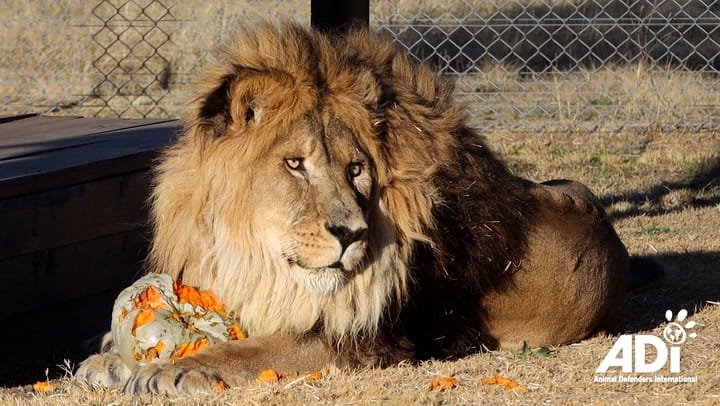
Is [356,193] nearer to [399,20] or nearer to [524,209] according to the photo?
[524,209]

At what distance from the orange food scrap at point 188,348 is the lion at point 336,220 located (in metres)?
0.14

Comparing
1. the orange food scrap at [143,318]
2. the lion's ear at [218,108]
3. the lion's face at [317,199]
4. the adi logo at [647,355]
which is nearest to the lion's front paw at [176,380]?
the orange food scrap at [143,318]

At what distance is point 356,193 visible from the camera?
10.8 ft

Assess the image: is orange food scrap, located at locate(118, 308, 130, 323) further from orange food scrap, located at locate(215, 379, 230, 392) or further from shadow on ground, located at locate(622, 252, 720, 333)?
shadow on ground, located at locate(622, 252, 720, 333)

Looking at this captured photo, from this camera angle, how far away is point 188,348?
353cm

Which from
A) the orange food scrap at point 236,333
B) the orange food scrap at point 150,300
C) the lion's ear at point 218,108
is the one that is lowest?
the orange food scrap at point 236,333

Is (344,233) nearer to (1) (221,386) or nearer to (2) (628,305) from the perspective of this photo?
(1) (221,386)

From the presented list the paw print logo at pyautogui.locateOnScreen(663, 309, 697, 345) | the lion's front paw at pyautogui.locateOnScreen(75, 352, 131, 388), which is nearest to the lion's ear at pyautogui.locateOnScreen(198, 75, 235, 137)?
the lion's front paw at pyautogui.locateOnScreen(75, 352, 131, 388)

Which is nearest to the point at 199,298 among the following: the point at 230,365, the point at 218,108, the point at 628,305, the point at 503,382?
the point at 230,365

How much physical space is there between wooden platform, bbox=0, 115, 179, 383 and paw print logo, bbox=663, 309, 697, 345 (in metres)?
1.92

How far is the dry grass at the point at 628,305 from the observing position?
126 inches

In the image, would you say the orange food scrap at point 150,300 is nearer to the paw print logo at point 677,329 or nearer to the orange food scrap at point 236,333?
the orange food scrap at point 236,333

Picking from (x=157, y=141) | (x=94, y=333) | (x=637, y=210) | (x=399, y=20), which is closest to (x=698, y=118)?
(x=637, y=210)

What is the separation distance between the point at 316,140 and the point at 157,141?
1.63 meters
